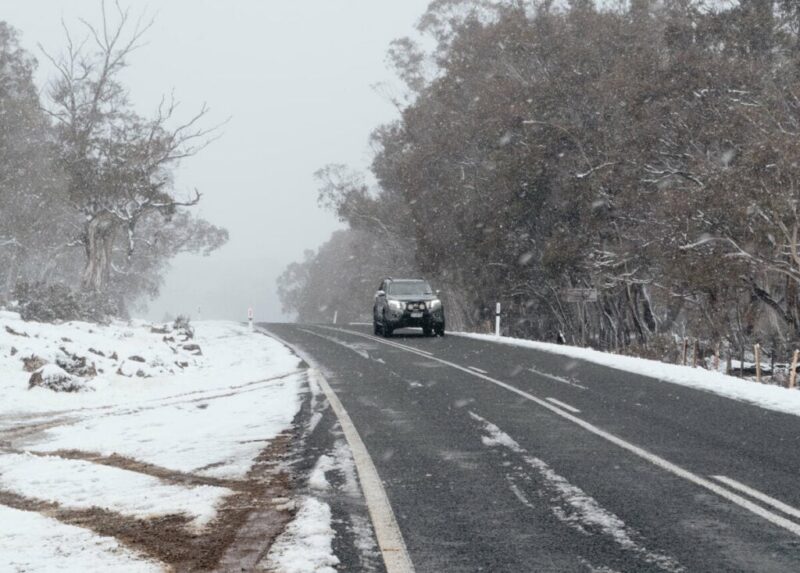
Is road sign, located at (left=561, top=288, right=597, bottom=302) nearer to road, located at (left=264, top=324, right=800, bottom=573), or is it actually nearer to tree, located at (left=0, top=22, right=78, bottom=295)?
road, located at (left=264, top=324, right=800, bottom=573)

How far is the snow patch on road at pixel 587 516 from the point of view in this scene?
456 cm

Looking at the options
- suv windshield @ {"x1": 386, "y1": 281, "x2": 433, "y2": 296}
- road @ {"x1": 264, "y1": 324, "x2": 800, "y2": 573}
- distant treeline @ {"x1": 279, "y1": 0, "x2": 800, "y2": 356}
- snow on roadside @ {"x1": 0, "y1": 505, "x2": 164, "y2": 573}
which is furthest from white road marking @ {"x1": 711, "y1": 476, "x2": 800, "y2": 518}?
suv windshield @ {"x1": 386, "y1": 281, "x2": 433, "y2": 296}

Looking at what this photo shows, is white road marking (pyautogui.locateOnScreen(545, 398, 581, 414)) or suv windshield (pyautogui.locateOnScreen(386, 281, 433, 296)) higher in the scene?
suv windshield (pyautogui.locateOnScreen(386, 281, 433, 296))

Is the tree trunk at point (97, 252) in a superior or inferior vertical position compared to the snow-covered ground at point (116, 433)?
superior

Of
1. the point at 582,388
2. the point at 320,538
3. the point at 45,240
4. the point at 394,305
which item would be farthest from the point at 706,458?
the point at 45,240

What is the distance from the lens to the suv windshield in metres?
25.8

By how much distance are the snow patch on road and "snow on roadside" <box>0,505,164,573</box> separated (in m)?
2.54

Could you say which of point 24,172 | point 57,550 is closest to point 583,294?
point 57,550

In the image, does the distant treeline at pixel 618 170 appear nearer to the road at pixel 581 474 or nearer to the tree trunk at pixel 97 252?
the road at pixel 581 474

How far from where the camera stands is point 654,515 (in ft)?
17.8

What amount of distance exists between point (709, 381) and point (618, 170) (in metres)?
15.2

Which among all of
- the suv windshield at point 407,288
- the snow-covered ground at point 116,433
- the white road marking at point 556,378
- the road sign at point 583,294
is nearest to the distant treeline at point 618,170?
the road sign at point 583,294

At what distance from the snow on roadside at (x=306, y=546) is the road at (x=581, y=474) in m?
0.48

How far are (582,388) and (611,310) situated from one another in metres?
23.1
